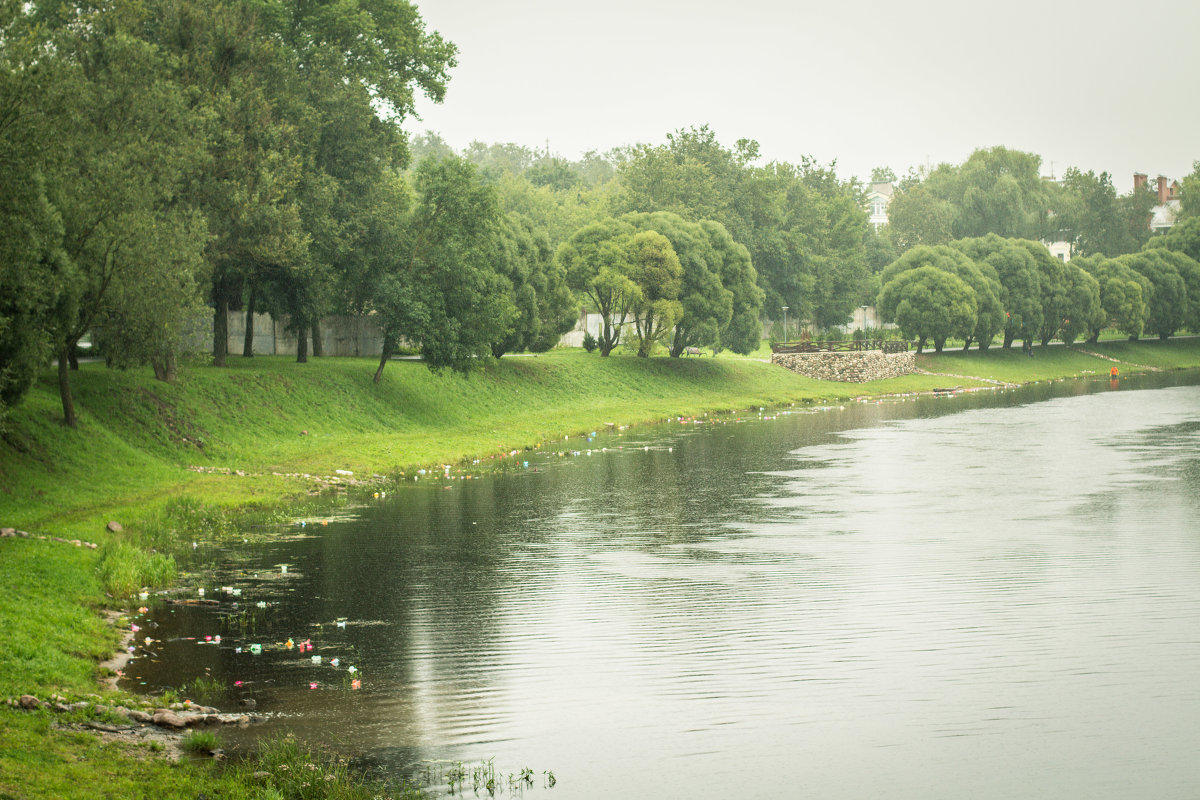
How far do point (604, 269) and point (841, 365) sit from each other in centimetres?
2367

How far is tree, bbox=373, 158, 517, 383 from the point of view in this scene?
51031mm

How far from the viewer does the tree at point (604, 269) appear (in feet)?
252

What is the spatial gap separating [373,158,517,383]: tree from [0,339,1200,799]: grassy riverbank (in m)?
3.25

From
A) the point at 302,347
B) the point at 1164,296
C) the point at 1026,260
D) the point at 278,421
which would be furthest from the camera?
the point at 1164,296

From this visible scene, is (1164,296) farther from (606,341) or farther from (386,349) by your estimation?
(386,349)

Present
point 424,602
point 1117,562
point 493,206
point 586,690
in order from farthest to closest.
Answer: point 493,206, point 1117,562, point 424,602, point 586,690

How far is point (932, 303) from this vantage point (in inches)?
3866

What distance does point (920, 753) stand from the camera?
45.8 feet

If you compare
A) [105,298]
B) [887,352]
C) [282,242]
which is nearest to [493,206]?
[282,242]

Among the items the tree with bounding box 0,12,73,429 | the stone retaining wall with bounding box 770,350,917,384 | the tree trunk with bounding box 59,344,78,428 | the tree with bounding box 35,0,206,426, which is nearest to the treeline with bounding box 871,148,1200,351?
the stone retaining wall with bounding box 770,350,917,384

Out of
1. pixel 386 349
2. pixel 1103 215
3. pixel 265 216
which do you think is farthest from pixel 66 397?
pixel 1103 215

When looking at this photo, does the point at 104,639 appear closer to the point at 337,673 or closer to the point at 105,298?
the point at 337,673

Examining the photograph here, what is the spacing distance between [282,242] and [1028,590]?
30920mm

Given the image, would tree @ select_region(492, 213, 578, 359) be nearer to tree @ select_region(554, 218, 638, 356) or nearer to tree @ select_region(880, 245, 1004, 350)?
tree @ select_region(554, 218, 638, 356)
